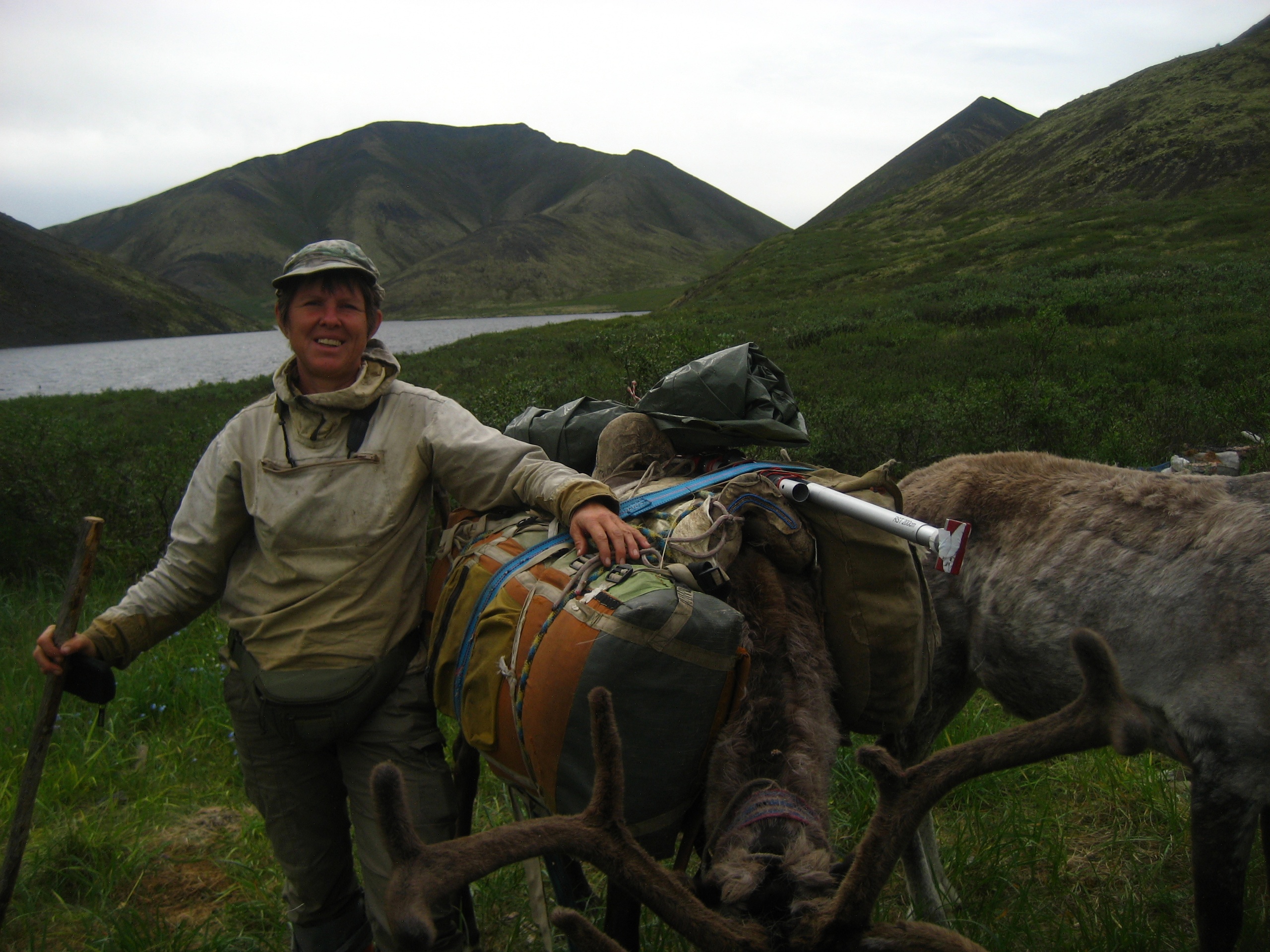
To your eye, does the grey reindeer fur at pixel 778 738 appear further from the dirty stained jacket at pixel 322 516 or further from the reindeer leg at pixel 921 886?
the reindeer leg at pixel 921 886

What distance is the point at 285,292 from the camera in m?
2.96

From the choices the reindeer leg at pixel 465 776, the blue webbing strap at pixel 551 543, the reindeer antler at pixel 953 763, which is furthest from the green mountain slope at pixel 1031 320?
the reindeer antler at pixel 953 763

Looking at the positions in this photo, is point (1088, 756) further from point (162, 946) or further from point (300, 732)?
point (162, 946)

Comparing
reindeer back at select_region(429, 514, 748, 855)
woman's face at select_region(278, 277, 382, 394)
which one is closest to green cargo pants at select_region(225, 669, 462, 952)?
reindeer back at select_region(429, 514, 748, 855)

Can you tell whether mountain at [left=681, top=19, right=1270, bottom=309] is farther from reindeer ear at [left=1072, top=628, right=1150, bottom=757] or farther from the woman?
reindeer ear at [left=1072, top=628, right=1150, bottom=757]

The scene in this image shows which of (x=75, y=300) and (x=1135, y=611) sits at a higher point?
(x=75, y=300)

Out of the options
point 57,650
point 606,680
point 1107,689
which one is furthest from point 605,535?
point 57,650

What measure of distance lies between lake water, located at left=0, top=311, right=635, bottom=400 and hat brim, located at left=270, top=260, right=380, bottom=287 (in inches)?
518

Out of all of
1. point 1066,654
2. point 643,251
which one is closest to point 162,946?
point 1066,654

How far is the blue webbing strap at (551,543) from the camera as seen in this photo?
7.95 feet

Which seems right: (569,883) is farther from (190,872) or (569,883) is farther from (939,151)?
(939,151)

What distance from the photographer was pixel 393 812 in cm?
154

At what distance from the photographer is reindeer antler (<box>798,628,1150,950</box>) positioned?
5.18 ft

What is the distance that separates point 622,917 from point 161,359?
6069 centimetres
